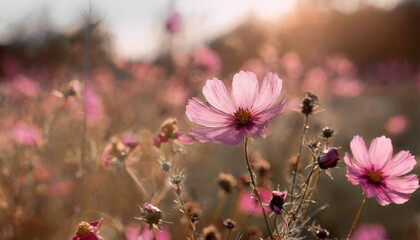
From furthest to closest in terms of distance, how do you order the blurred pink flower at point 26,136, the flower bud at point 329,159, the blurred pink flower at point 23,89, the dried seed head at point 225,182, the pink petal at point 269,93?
the blurred pink flower at point 23,89 < the blurred pink flower at point 26,136 < the dried seed head at point 225,182 < the pink petal at point 269,93 < the flower bud at point 329,159

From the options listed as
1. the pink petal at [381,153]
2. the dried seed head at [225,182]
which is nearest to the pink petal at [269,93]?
the pink petal at [381,153]

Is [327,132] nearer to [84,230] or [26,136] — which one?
[84,230]

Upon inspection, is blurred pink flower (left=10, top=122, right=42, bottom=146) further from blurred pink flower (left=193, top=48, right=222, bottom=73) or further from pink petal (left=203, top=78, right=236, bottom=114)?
blurred pink flower (left=193, top=48, right=222, bottom=73)

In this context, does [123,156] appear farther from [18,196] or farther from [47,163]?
[47,163]

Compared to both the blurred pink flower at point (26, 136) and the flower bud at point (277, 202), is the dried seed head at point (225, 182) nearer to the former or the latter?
the flower bud at point (277, 202)

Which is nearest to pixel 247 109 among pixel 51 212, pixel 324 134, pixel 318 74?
pixel 324 134

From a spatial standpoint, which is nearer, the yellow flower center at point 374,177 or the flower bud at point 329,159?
the flower bud at point 329,159

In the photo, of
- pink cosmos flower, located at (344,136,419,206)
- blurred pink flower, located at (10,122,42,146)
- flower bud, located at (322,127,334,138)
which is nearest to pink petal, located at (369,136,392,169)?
pink cosmos flower, located at (344,136,419,206)
